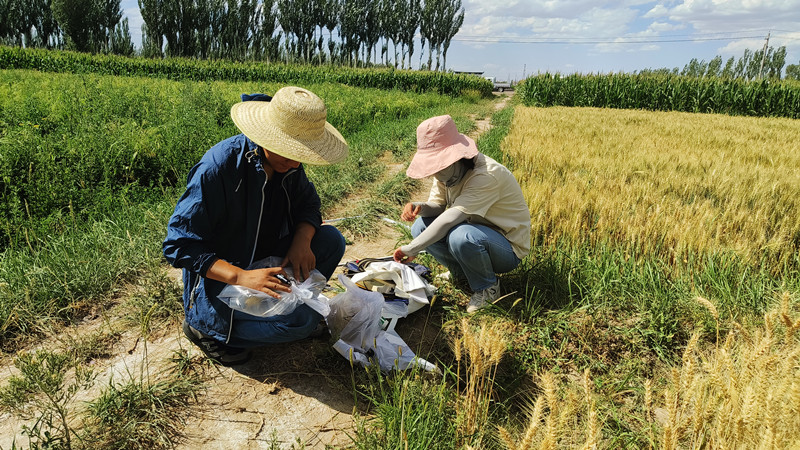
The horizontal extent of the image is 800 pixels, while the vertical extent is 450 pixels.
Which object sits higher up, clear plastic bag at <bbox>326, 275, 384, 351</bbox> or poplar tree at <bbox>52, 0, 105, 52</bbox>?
poplar tree at <bbox>52, 0, 105, 52</bbox>

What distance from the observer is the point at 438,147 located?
8.99 feet

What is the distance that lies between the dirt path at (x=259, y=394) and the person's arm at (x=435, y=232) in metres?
0.50

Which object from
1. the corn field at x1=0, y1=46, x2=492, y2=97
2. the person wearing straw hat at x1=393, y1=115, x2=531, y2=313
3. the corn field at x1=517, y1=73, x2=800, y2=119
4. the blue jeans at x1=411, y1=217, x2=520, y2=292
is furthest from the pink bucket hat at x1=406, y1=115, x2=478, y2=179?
the corn field at x1=0, y1=46, x2=492, y2=97

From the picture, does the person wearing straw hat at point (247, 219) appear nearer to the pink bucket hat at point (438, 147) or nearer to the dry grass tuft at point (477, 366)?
the pink bucket hat at point (438, 147)

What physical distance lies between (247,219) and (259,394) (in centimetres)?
88

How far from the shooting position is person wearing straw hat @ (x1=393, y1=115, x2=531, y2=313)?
273cm

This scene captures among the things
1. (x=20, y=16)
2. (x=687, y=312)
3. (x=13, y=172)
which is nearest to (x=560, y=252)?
(x=687, y=312)

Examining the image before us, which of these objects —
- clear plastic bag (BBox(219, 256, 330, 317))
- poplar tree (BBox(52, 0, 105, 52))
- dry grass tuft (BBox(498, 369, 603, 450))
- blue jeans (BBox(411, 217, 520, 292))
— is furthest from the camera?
poplar tree (BBox(52, 0, 105, 52))

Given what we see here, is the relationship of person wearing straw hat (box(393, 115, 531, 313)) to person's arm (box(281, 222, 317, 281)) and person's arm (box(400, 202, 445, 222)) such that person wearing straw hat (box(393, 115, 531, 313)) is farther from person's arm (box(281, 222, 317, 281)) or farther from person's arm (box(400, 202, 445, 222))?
person's arm (box(281, 222, 317, 281))

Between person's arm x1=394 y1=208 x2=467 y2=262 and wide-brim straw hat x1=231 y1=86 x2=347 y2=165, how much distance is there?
2.67ft

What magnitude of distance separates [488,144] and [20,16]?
55.8 m

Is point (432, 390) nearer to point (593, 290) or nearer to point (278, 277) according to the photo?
point (278, 277)

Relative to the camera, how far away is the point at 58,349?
243 cm

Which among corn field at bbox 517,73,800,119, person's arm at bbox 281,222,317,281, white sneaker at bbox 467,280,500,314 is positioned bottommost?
white sneaker at bbox 467,280,500,314
